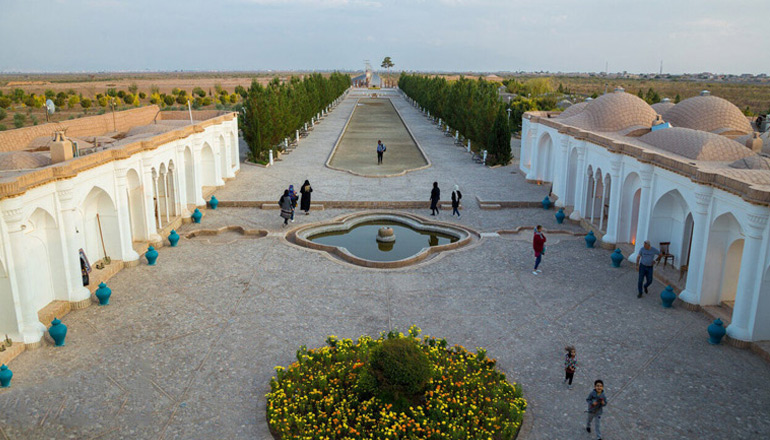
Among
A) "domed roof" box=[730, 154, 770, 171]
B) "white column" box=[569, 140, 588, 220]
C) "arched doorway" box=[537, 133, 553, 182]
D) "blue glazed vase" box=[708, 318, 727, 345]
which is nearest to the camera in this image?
"blue glazed vase" box=[708, 318, 727, 345]

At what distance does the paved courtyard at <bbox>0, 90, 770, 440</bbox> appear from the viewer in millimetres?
8406

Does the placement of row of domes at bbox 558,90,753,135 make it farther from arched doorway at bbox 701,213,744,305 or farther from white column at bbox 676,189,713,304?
arched doorway at bbox 701,213,744,305

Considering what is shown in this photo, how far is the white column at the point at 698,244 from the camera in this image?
11836mm

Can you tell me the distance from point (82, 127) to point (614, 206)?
17969 mm

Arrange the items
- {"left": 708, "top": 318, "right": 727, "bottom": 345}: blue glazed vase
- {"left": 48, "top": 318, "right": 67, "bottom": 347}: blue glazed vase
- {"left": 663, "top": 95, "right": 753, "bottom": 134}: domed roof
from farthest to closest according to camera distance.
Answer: {"left": 663, "top": 95, "right": 753, "bottom": 134}: domed roof
{"left": 708, "top": 318, "right": 727, "bottom": 345}: blue glazed vase
{"left": 48, "top": 318, "right": 67, "bottom": 347}: blue glazed vase

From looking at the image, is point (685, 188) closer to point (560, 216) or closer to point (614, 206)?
point (614, 206)

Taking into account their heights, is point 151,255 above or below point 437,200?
below

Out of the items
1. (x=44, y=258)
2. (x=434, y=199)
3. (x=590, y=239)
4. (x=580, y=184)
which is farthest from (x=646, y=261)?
(x=44, y=258)

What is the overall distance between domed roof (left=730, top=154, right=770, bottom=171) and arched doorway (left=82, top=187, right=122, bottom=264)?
14.7 meters

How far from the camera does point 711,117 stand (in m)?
19.4

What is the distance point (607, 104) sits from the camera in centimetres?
2075

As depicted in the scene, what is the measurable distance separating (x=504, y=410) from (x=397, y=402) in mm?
1558

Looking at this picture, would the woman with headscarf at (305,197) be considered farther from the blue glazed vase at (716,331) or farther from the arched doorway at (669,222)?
the blue glazed vase at (716,331)

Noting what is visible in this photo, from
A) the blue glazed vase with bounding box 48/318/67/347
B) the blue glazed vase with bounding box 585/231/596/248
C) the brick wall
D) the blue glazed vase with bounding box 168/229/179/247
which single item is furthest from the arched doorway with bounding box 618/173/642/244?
the brick wall
